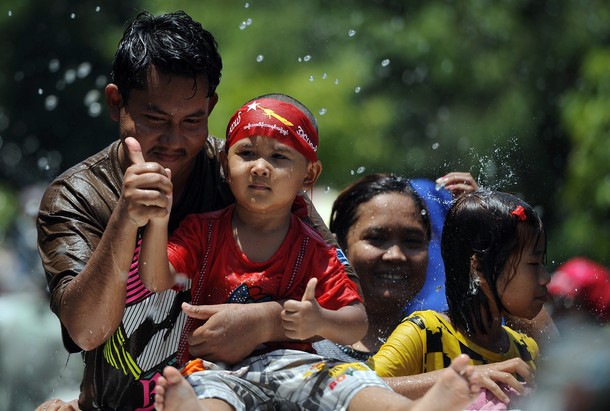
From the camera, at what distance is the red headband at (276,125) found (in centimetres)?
352

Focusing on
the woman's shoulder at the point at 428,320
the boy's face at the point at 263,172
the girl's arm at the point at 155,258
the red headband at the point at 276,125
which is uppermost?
the red headband at the point at 276,125

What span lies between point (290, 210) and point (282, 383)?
2.19 feet

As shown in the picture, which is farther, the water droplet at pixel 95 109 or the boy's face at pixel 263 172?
the water droplet at pixel 95 109

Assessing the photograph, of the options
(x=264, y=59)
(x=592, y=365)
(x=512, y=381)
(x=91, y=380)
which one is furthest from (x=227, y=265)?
(x=264, y=59)

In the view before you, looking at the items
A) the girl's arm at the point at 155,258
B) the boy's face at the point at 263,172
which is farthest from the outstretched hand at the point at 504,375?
the girl's arm at the point at 155,258

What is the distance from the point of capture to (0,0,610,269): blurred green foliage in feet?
30.7

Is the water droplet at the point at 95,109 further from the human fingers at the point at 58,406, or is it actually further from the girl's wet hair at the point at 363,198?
the human fingers at the point at 58,406

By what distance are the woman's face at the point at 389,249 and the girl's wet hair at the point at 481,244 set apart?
0.61 metres

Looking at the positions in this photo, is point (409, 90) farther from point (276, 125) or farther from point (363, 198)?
point (276, 125)

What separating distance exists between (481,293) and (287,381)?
1027 millimetres

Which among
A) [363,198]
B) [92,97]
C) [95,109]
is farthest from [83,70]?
[363,198]

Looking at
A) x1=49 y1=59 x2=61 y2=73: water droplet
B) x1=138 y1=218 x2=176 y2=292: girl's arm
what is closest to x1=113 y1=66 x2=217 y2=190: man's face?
x1=138 y1=218 x2=176 y2=292: girl's arm

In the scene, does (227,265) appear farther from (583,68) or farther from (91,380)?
(583,68)

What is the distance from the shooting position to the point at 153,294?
12.0ft
